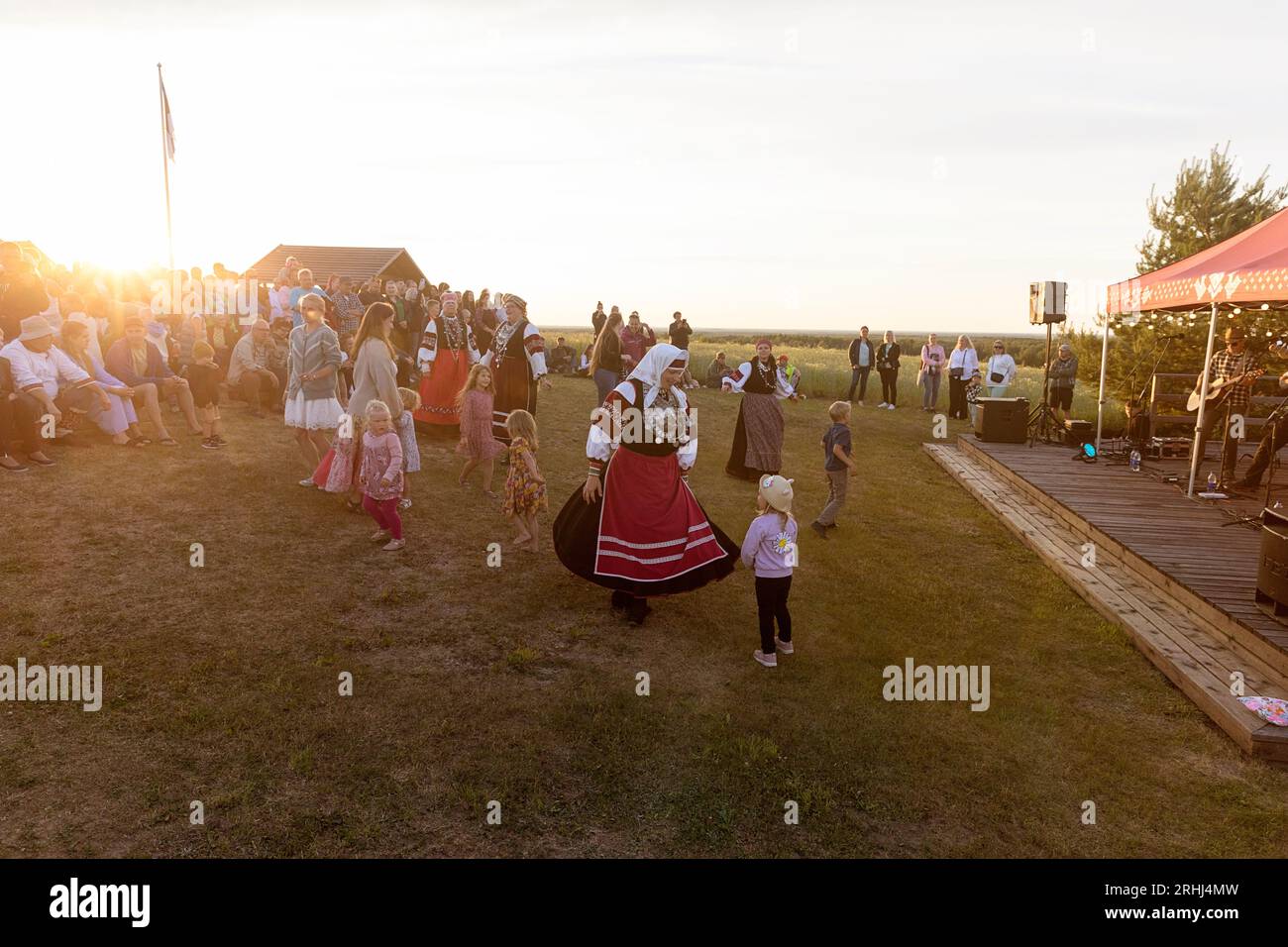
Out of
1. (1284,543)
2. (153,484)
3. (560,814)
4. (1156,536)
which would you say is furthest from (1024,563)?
(153,484)

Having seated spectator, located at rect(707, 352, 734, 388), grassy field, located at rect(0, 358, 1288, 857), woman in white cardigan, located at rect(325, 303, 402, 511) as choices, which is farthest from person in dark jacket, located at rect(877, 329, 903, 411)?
woman in white cardigan, located at rect(325, 303, 402, 511)

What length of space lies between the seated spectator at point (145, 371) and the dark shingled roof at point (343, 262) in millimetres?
22015

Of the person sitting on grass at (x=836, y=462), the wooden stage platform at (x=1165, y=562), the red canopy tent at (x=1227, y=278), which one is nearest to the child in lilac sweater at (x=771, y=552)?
the person sitting on grass at (x=836, y=462)

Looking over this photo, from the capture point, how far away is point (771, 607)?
5.79 meters

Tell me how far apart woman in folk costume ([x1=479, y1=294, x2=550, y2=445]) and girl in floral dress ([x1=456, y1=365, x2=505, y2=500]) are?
78cm

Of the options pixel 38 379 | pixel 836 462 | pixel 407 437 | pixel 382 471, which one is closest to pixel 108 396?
pixel 38 379

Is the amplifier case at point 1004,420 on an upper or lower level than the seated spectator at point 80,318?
lower

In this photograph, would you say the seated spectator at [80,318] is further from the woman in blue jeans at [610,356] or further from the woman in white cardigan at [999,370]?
the woman in white cardigan at [999,370]

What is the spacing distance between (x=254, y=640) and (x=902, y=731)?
4.71 m

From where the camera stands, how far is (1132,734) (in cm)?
515

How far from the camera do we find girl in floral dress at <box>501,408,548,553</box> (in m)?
7.86

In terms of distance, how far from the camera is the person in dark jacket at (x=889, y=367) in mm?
22188

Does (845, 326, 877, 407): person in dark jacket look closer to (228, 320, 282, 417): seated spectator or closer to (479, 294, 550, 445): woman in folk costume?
(479, 294, 550, 445): woman in folk costume

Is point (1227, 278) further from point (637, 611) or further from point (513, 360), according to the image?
point (513, 360)
